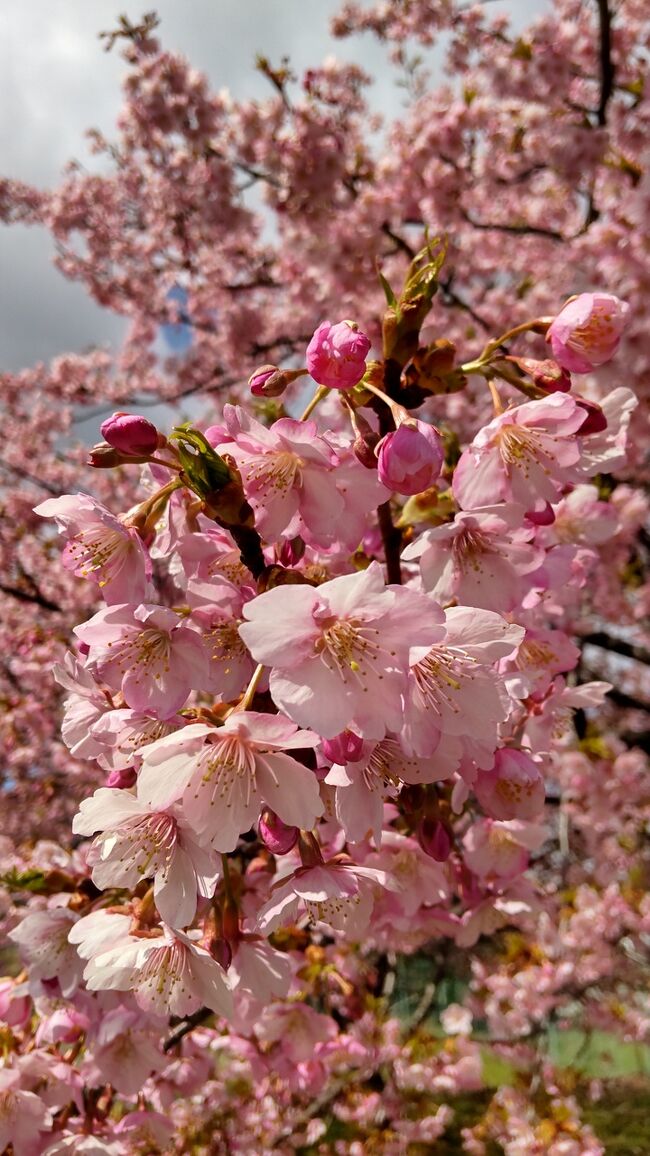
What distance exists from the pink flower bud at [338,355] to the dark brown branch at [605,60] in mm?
4199

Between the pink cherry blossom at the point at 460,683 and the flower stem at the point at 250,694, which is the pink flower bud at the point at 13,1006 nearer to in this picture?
the flower stem at the point at 250,694

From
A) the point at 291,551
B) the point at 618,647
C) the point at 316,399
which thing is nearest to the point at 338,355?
the point at 316,399

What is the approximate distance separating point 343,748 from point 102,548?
51cm

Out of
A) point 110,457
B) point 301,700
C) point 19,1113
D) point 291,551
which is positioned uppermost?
point 110,457

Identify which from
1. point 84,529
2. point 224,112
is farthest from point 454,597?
point 224,112

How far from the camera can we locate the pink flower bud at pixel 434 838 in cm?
110

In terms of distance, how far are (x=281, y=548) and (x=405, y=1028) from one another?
4.66 metres

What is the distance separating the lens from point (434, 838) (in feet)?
3.60

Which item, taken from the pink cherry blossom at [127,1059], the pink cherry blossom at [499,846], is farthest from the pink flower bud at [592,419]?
the pink cherry blossom at [127,1059]

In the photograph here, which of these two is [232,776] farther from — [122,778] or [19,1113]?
[19,1113]

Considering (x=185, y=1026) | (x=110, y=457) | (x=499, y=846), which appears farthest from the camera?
(x=185, y=1026)

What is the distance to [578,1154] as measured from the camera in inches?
139

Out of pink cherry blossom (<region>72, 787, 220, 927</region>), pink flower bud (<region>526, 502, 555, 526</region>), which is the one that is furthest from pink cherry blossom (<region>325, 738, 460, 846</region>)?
pink flower bud (<region>526, 502, 555, 526</region>)

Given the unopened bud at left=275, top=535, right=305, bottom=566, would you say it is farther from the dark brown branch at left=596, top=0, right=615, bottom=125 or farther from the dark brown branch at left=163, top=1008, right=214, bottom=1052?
the dark brown branch at left=596, top=0, right=615, bottom=125
